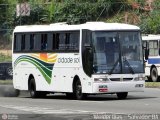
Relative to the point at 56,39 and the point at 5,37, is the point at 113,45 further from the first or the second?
the point at 5,37

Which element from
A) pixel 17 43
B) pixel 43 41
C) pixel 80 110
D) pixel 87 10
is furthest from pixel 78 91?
pixel 87 10

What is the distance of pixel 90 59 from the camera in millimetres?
29000

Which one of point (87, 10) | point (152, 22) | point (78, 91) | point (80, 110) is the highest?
point (87, 10)

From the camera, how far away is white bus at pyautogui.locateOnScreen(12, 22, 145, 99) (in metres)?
28.9

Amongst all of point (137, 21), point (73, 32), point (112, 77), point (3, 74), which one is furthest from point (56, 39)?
point (137, 21)

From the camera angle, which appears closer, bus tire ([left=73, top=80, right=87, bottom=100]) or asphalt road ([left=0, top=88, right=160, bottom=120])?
asphalt road ([left=0, top=88, right=160, bottom=120])

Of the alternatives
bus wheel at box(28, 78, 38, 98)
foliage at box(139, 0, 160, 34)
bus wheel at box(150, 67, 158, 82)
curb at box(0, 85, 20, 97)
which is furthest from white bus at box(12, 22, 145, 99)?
foliage at box(139, 0, 160, 34)

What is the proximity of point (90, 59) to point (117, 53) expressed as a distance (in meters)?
1.14

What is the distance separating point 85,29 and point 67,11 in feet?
109

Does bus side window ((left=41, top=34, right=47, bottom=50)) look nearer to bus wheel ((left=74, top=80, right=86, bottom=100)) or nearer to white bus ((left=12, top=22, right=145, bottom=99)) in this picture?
white bus ((left=12, top=22, right=145, bottom=99))

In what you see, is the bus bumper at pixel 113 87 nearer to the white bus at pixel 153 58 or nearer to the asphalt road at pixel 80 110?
the asphalt road at pixel 80 110

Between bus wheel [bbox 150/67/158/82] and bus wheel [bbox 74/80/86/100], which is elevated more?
bus wheel [bbox 74/80/86/100]

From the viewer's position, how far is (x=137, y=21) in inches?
2298

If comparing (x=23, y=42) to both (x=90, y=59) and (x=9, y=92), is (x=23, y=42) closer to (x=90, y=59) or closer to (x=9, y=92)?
(x=9, y=92)
